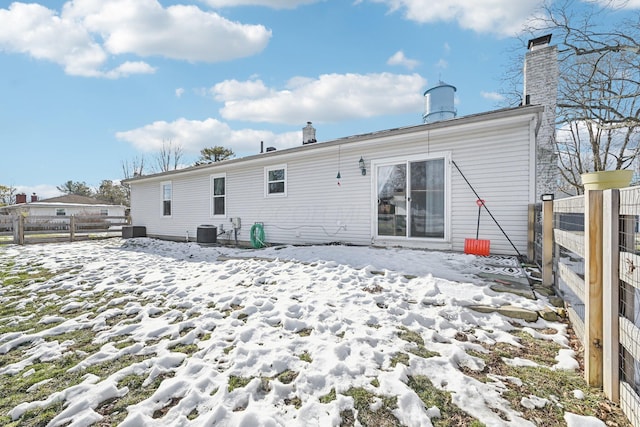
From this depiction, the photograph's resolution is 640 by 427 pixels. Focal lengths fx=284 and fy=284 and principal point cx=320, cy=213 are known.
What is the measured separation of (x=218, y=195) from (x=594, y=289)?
35.1ft

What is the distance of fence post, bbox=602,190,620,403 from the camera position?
1.65 meters

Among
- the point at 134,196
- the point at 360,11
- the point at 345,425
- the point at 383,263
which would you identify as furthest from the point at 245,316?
the point at 134,196

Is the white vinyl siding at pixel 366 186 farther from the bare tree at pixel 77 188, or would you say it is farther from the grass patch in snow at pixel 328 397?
the bare tree at pixel 77 188

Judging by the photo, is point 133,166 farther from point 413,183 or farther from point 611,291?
point 611,291

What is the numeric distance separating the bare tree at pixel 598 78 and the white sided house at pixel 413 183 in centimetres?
708

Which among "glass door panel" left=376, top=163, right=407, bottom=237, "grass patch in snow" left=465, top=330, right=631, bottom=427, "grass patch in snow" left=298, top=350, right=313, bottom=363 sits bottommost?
"grass patch in snow" left=298, top=350, right=313, bottom=363

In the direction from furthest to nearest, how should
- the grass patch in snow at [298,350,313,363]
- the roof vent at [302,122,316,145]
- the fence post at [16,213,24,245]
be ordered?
the fence post at [16,213,24,245], the roof vent at [302,122,316,145], the grass patch in snow at [298,350,313,363]

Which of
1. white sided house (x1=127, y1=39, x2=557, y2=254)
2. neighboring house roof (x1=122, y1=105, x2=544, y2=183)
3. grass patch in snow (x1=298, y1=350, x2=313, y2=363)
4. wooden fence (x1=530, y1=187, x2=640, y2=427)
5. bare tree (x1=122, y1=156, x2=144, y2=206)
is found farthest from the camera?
bare tree (x1=122, y1=156, x2=144, y2=206)

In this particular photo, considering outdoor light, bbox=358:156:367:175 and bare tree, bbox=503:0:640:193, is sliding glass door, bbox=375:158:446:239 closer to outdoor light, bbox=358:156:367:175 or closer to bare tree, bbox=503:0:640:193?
outdoor light, bbox=358:156:367:175

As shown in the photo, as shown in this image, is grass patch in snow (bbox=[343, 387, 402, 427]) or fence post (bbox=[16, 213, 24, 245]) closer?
grass patch in snow (bbox=[343, 387, 402, 427])

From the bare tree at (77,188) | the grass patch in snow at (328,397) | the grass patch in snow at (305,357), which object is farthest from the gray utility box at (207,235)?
the bare tree at (77,188)

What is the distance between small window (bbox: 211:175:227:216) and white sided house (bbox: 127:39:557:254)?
58 cm

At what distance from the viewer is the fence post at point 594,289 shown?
1.80m

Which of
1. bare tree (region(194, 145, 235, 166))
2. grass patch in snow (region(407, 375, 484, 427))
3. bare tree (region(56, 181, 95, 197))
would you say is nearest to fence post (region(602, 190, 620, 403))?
grass patch in snow (region(407, 375, 484, 427))
